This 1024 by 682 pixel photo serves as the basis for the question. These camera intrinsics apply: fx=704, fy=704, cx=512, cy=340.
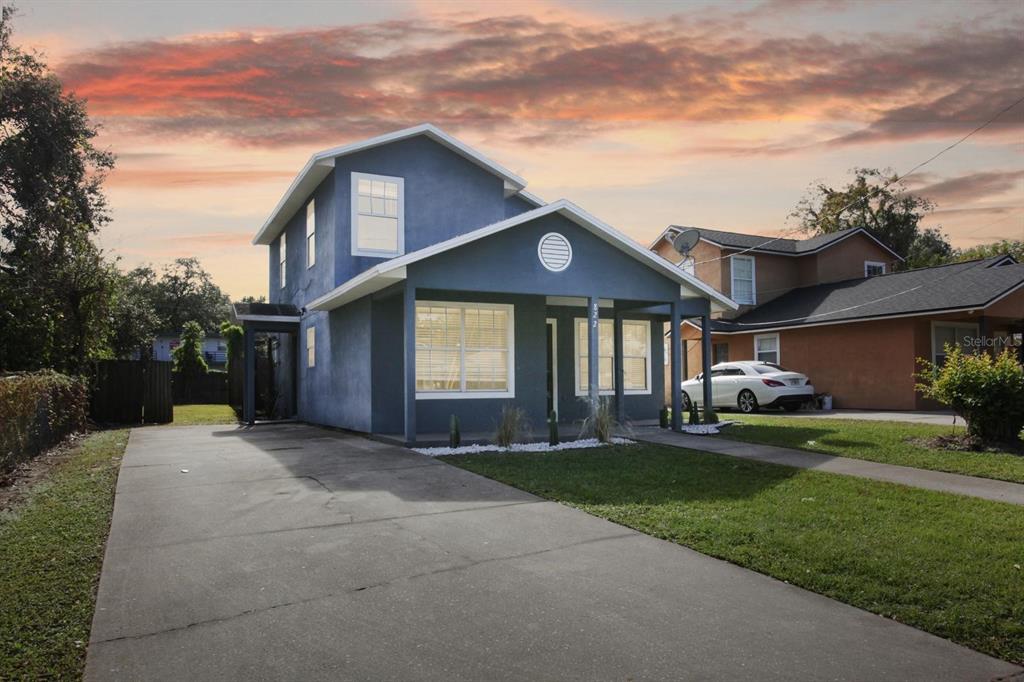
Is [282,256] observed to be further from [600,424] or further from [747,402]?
[747,402]

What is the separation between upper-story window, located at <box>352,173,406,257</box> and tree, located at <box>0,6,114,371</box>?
770 centimetres

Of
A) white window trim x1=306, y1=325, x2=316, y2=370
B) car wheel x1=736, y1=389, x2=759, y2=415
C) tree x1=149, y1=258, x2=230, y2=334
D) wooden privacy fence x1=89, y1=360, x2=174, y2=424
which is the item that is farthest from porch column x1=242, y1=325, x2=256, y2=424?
tree x1=149, y1=258, x2=230, y2=334

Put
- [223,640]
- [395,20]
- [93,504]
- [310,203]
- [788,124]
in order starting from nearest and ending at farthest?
[223,640] < [93,504] < [395,20] < [788,124] < [310,203]

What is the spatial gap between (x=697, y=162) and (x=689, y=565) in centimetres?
1218

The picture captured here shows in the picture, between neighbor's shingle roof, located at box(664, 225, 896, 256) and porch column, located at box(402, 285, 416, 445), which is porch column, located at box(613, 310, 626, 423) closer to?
porch column, located at box(402, 285, 416, 445)

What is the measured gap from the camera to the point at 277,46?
1197 centimetres

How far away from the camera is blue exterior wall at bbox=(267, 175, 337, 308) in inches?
595

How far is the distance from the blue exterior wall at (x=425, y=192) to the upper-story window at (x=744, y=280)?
1292 centimetres

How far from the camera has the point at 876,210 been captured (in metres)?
45.7

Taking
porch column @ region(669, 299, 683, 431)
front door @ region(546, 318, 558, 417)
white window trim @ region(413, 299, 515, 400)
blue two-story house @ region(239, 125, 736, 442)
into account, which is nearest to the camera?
blue two-story house @ region(239, 125, 736, 442)

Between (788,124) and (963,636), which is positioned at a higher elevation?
(788,124)

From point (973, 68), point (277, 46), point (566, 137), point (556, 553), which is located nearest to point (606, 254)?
point (566, 137)

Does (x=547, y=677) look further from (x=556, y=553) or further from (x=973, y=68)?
(x=973, y=68)

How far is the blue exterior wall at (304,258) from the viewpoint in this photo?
15.1 meters
